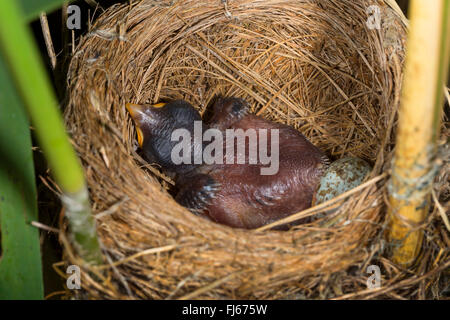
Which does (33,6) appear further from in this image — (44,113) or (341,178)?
(341,178)

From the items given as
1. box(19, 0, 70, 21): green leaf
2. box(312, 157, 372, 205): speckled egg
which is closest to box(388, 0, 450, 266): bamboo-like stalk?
box(312, 157, 372, 205): speckled egg

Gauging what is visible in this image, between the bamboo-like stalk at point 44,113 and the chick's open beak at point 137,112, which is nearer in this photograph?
the bamboo-like stalk at point 44,113

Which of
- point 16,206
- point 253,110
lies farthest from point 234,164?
point 16,206

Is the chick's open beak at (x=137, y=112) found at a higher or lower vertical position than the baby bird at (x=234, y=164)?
higher

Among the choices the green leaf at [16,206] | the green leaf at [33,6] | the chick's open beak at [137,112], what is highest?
the green leaf at [33,6]

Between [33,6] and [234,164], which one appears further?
[234,164]

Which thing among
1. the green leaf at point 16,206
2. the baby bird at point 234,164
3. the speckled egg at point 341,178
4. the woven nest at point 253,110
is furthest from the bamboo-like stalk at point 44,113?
the speckled egg at point 341,178

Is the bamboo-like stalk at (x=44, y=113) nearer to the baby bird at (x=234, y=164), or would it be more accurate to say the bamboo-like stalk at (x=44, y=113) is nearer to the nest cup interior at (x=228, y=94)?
the nest cup interior at (x=228, y=94)
